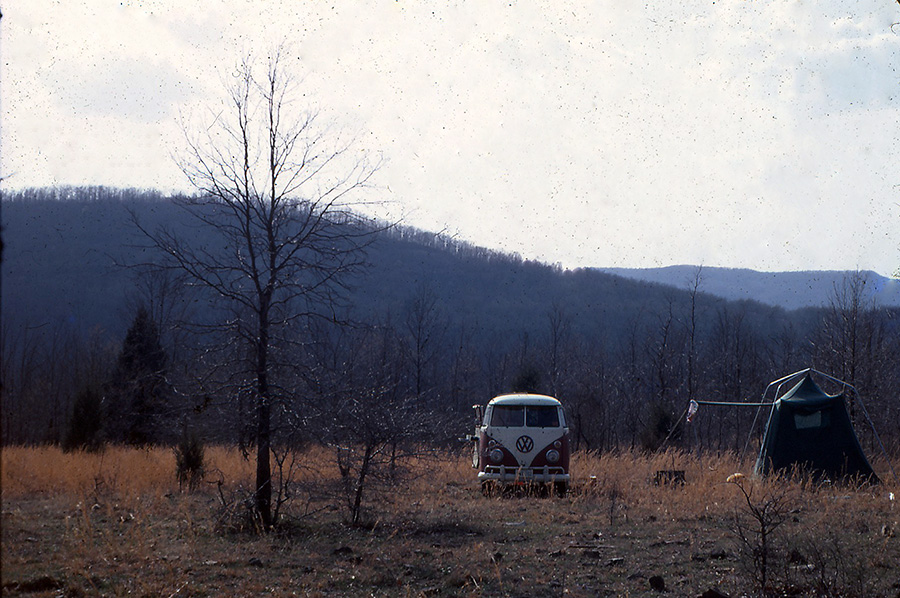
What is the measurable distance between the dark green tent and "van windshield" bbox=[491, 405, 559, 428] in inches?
204

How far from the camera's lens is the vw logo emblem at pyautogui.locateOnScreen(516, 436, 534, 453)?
14.9m

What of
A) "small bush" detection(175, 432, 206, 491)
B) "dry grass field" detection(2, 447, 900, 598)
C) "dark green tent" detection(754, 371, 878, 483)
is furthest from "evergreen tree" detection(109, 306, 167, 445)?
"dark green tent" detection(754, 371, 878, 483)

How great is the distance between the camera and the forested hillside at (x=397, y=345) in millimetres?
10250

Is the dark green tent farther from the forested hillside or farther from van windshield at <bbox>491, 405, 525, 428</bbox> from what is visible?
the forested hillside

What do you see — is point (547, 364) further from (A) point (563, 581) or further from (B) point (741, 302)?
(B) point (741, 302)

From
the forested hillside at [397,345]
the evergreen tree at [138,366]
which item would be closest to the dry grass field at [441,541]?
the forested hillside at [397,345]

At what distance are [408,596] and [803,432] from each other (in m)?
13.4

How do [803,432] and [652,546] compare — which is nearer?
[652,546]

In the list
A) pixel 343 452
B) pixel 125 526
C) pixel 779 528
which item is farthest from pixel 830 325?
pixel 125 526

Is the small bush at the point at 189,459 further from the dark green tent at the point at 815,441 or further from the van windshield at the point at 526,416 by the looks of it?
the dark green tent at the point at 815,441

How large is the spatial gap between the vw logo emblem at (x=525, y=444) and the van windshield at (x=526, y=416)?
0.30m

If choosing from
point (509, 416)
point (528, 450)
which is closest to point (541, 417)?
point (509, 416)

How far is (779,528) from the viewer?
31.5 feet

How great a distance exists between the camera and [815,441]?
54.6ft
